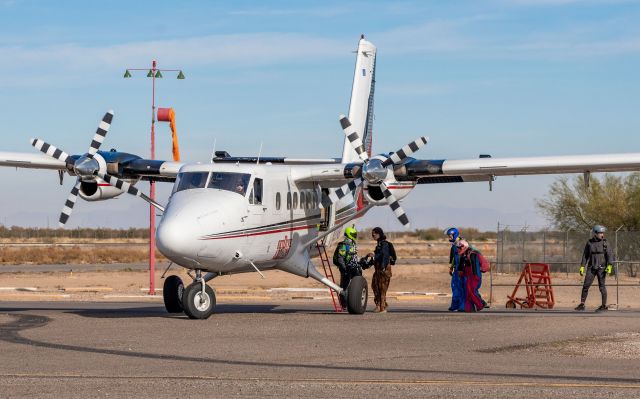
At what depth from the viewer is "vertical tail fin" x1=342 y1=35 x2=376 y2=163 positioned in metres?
31.9

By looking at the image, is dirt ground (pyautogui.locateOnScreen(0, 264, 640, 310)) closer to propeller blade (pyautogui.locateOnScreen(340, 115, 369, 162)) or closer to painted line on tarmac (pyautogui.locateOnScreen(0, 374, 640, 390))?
propeller blade (pyautogui.locateOnScreen(340, 115, 369, 162))

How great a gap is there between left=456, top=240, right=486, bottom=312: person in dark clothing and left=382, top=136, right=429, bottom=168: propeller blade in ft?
7.72

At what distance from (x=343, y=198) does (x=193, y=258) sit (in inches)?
292

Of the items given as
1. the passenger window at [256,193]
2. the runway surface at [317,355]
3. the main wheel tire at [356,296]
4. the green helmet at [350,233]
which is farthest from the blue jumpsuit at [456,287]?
the passenger window at [256,193]

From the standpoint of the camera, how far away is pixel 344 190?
26047 mm

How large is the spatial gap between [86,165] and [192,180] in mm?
3718

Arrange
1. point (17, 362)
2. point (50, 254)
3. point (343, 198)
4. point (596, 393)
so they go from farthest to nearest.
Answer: point (50, 254) < point (343, 198) < point (17, 362) < point (596, 393)

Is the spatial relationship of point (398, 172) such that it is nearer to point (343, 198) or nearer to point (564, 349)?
point (343, 198)

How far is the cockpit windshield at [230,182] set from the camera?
23.0 m

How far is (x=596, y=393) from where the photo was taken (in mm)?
11906

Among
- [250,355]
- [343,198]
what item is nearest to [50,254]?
[343,198]

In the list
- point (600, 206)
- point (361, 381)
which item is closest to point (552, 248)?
point (600, 206)

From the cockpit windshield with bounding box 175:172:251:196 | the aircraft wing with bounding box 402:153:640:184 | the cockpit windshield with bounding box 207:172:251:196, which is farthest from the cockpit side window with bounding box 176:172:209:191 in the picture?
the aircraft wing with bounding box 402:153:640:184

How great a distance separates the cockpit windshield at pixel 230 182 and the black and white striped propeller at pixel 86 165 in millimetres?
2426
